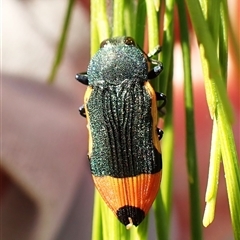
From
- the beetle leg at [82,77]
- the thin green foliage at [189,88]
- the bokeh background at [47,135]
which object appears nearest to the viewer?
the thin green foliage at [189,88]

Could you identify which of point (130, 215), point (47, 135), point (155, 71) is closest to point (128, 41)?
point (155, 71)

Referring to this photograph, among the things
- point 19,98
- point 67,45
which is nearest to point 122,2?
point 19,98

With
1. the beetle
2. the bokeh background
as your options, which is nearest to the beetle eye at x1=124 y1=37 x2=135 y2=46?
the beetle

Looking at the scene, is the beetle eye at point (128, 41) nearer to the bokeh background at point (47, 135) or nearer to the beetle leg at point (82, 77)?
the beetle leg at point (82, 77)

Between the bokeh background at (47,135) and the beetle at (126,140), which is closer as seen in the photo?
the beetle at (126,140)

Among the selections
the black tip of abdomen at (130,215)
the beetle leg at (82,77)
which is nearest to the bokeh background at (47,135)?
the beetle leg at (82,77)

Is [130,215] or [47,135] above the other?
[47,135]

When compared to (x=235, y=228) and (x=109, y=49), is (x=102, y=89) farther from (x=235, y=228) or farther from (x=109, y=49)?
(x=235, y=228)

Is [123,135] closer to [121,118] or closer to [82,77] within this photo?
[121,118]

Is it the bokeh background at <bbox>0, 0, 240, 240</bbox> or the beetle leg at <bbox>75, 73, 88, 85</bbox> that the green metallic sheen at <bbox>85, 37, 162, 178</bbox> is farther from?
the bokeh background at <bbox>0, 0, 240, 240</bbox>
